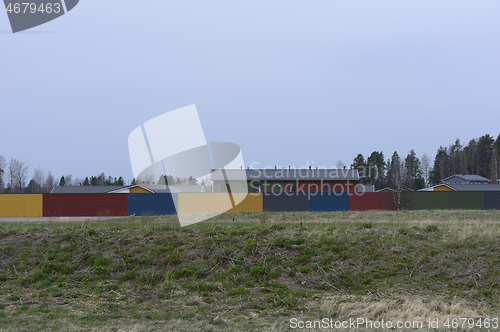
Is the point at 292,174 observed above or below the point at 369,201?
above

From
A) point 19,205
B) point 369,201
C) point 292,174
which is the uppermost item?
point 292,174

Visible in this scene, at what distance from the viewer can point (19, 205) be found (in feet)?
106

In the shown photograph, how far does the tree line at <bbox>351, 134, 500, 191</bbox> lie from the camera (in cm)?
9462

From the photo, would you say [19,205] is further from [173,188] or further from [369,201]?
[369,201]

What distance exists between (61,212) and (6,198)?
4544 millimetres

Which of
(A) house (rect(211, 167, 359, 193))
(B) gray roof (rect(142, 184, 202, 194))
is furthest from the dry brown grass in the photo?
(B) gray roof (rect(142, 184, 202, 194))

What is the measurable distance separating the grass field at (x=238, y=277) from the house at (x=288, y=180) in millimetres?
34173

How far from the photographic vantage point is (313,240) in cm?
1235

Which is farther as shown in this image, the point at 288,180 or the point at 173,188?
the point at 173,188

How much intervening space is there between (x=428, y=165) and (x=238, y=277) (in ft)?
350

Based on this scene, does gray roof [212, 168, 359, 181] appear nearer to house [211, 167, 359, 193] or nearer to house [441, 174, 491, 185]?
house [211, 167, 359, 193]

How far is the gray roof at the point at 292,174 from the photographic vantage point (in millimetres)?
49094

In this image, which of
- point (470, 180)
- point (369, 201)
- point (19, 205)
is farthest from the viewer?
point (470, 180)

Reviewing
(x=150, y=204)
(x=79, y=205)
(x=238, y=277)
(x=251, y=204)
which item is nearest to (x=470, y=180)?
(x=251, y=204)
